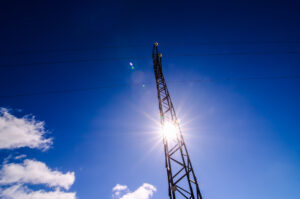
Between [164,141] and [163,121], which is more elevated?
[163,121]

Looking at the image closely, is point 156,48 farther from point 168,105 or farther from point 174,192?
point 174,192

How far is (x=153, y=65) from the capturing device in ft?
43.0

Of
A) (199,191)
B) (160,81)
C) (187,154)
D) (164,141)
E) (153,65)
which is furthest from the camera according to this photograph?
(153,65)

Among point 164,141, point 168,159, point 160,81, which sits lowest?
point 168,159

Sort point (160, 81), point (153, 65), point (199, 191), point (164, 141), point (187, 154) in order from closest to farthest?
point (199, 191) < point (187, 154) < point (164, 141) < point (160, 81) < point (153, 65)

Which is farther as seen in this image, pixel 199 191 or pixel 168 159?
pixel 168 159

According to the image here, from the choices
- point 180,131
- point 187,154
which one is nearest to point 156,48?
point 180,131

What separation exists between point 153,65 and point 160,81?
6.26ft

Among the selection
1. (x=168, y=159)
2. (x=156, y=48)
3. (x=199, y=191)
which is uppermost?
(x=156, y=48)

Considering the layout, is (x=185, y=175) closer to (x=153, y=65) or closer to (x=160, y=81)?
(x=160, y=81)

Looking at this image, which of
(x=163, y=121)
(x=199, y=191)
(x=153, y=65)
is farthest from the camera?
(x=153, y=65)

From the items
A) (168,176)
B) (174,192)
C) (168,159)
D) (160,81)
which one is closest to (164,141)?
(168,159)

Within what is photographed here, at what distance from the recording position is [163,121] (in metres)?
10.2

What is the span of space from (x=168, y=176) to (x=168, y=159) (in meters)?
0.93
